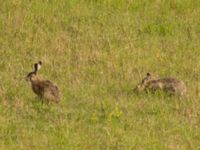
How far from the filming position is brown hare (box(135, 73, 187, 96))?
38.5 ft

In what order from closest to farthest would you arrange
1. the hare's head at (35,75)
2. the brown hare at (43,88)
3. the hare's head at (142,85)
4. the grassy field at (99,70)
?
the grassy field at (99,70) → the brown hare at (43,88) → the hare's head at (35,75) → the hare's head at (142,85)

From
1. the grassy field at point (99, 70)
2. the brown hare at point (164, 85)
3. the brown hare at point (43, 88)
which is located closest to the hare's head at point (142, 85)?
the brown hare at point (164, 85)

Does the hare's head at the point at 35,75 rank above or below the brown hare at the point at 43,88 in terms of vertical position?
above

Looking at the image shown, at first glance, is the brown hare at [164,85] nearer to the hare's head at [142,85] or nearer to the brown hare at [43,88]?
the hare's head at [142,85]

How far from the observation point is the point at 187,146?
998 cm

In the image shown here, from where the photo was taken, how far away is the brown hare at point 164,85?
1173 centimetres

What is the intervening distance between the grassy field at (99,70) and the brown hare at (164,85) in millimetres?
106

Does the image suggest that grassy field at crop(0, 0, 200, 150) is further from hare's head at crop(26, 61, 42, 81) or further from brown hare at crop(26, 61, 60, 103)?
hare's head at crop(26, 61, 42, 81)

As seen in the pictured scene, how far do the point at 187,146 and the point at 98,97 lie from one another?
2.06 meters

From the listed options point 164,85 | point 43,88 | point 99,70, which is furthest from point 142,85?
point 43,88

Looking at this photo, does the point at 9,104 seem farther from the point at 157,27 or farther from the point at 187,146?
the point at 157,27

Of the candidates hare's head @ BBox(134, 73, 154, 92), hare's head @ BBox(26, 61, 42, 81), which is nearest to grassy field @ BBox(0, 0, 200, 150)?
hare's head @ BBox(134, 73, 154, 92)

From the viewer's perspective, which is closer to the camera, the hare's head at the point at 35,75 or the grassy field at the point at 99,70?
the grassy field at the point at 99,70

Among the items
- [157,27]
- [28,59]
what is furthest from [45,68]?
[157,27]
